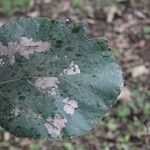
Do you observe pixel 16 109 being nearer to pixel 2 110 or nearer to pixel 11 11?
pixel 2 110

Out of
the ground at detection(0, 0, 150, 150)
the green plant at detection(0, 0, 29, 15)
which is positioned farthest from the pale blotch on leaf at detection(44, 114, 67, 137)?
the green plant at detection(0, 0, 29, 15)

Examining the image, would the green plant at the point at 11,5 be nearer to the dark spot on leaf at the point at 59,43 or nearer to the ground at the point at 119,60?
the ground at the point at 119,60

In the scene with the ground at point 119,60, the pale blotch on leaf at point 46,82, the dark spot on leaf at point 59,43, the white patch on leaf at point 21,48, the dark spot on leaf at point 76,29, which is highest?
the dark spot on leaf at point 76,29

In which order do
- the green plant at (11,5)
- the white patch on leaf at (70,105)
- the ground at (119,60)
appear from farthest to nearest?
the green plant at (11,5) → the ground at (119,60) → the white patch on leaf at (70,105)

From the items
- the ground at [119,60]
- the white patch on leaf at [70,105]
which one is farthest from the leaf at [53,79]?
the ground at [119,60]

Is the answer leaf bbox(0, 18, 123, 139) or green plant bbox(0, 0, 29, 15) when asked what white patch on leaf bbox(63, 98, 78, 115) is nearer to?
leaf bbox(0, 18, 123, 139)

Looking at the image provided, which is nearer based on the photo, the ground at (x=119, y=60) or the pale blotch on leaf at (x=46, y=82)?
the pale blotch on leaf at (x=46, y=82)

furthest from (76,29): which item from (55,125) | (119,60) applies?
(119,60)

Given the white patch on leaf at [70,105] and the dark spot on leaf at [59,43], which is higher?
the dark spot on leaf at [59,43]
